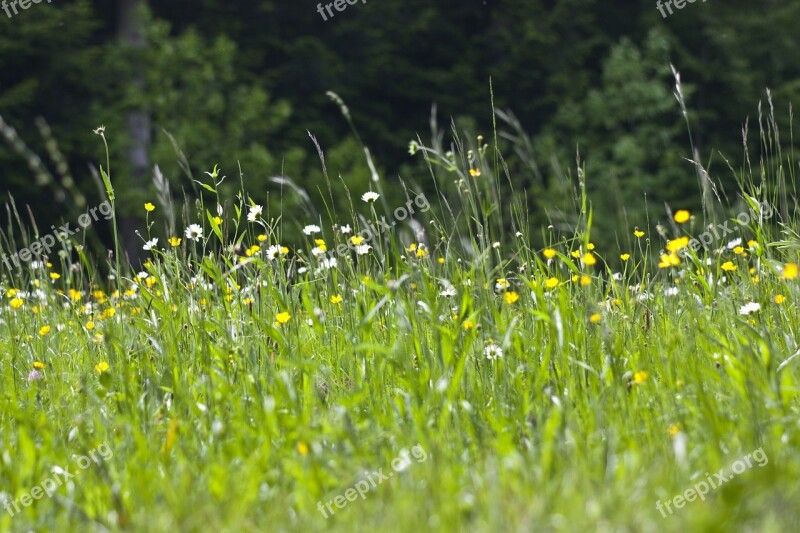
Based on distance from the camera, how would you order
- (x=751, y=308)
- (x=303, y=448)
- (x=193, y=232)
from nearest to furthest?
(x=303, y=448) < (x=751, y=308) < (x=193, y=232)

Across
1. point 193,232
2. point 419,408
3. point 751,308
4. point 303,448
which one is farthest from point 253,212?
point 751,308

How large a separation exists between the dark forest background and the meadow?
12394 millimetres

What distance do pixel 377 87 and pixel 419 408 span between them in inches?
723

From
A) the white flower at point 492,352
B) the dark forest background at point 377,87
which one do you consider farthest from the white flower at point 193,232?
the dark forest background at point 377,87

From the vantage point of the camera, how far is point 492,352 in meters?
2.88

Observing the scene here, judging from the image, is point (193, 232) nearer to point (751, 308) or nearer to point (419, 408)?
point (419, 408)

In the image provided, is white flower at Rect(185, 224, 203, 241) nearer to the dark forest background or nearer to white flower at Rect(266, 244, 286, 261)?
white flower at Rect(266, 244, 286, 261)

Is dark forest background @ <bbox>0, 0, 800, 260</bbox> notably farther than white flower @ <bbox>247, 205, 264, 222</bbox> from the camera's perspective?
Yes

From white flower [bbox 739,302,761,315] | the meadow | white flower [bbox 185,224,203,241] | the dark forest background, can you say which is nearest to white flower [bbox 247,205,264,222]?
the meadow

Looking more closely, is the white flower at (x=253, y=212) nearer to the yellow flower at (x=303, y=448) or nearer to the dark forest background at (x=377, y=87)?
the yellow flower at (x=303, y=448)

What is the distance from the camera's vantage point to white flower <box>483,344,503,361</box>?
112 inches

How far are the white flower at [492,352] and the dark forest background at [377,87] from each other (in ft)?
41.8

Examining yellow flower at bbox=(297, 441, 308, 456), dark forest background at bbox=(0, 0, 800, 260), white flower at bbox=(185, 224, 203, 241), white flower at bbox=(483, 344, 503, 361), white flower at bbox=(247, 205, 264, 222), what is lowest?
dark forest background at bbox=(0, 0, 800, 260)

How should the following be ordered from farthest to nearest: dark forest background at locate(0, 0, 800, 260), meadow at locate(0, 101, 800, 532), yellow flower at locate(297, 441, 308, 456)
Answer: dark forest background at locate(0, 0, 800, 260), yellow flower at locate(297, 441, 308, 456), meadow at locate(0, 101, 800, 532)
